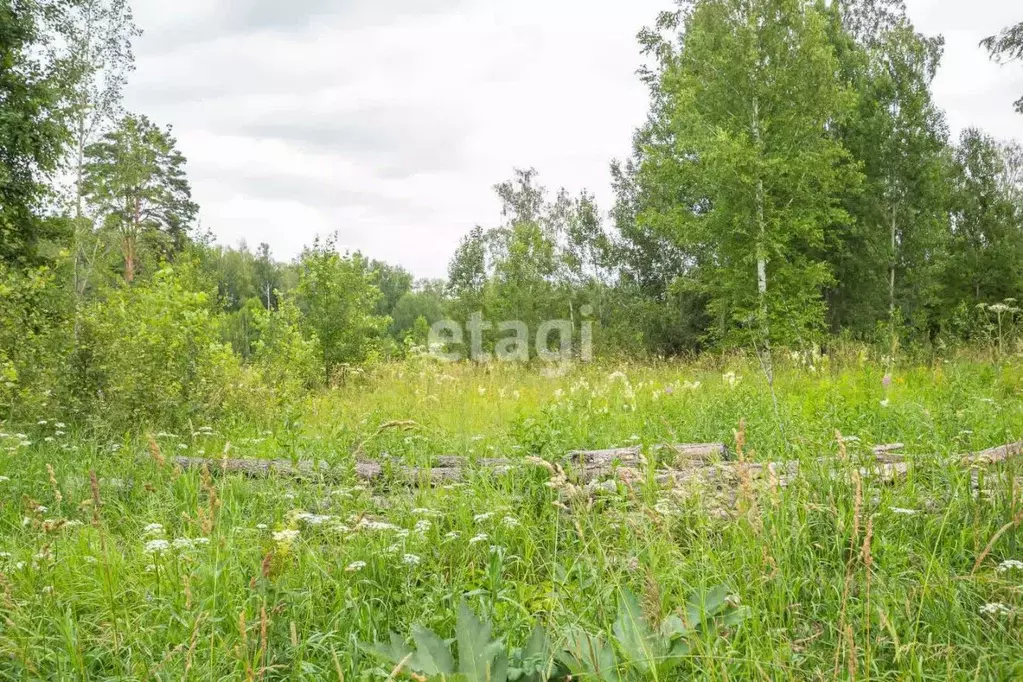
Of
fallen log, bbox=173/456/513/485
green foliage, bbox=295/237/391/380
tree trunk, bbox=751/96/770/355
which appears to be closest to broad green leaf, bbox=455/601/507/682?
fallen log, bbox=173/456/513/485

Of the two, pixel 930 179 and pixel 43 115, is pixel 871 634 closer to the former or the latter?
pixel 43 115

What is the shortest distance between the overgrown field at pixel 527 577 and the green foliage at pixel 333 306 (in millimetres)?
10619

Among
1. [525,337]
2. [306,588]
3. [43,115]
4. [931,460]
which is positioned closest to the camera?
[306,588]

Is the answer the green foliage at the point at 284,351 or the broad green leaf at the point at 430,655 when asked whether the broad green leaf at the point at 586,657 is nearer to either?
the broad green leaf at the point at 430,655

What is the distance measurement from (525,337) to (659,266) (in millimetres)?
5859

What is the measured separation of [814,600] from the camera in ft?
7.28

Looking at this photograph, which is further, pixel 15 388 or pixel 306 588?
pixel 15 388

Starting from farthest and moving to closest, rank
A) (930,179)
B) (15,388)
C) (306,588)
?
(930,179) → (15,388) → (306,588)

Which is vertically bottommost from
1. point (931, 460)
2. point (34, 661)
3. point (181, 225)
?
point (34, 661)

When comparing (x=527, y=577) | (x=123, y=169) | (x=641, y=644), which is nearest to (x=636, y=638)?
(x=641, y=644)

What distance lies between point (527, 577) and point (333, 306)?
43.9 ft

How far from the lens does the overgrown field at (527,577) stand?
5.62 feet

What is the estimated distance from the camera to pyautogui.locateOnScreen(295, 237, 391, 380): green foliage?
15078mm

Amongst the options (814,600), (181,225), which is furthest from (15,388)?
(181,225)
